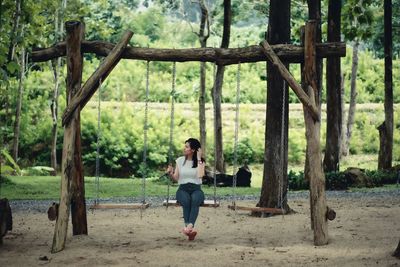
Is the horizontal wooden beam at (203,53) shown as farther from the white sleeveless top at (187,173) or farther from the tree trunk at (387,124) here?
the tree trunk at (387,124)

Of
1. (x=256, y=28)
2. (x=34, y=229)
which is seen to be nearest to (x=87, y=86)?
(x=34, y=229)

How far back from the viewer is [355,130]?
30547 mm

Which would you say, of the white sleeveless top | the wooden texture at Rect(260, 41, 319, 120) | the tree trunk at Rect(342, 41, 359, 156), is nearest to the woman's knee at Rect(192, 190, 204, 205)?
the white sleeveless top

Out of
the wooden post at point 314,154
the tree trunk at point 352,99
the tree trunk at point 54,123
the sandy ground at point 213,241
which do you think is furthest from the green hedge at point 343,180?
the tree trunk at point 54,123

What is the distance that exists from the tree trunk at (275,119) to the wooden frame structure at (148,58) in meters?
2.39

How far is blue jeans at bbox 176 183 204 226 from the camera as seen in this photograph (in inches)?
405

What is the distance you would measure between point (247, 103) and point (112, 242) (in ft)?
72.1

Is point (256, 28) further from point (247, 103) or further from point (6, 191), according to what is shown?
point (6, 191)

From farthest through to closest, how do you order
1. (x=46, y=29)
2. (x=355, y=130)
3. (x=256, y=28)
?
(x=256, y=28) < (x=355, y=130) < (x=46, y=29)

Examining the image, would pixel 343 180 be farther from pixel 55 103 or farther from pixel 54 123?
pixel 55 103

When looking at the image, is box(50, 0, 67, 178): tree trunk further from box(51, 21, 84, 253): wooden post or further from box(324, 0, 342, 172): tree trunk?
box(51, 21, 84, 253): wooden post

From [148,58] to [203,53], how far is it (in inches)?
31.3

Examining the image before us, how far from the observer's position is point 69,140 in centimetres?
1011

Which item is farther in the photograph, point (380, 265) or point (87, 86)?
point (87, 86)
